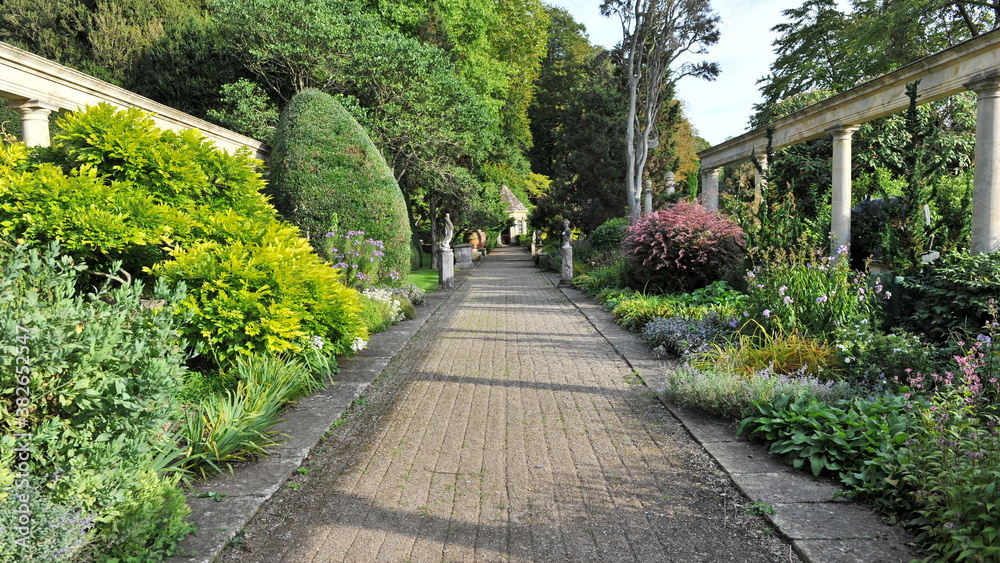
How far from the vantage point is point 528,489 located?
3.53 m

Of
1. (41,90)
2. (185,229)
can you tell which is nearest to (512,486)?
(185,229)

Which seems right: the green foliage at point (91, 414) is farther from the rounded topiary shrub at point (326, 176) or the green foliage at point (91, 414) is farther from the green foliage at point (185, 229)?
the rounded topiary shrub at point (326, 176)

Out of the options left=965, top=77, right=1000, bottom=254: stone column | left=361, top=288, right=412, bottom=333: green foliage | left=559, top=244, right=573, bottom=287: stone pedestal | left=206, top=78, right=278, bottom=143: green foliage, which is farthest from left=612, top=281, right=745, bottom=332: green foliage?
left=206, top=78, right=278, bottom=143: green foliage

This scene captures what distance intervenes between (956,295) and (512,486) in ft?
14.8

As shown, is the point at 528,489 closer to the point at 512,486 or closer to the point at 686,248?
the point at 512,486

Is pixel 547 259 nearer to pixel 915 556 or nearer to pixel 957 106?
pixel 957 106

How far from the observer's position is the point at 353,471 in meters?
3.82

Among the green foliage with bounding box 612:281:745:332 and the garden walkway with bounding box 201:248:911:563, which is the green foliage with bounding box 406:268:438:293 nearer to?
the green foliage with bounding box 612:281:745:332

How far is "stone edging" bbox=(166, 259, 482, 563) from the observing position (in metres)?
2.83

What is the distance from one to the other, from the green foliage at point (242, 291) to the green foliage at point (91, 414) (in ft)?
6.20

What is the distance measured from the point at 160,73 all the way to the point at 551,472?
19.9 m

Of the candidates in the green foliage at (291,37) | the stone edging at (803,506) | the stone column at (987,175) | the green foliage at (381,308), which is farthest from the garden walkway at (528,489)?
the green foliage at (291,37)

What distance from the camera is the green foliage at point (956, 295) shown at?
16.7 ft

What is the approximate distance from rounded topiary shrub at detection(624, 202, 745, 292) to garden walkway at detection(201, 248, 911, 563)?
6.16m
